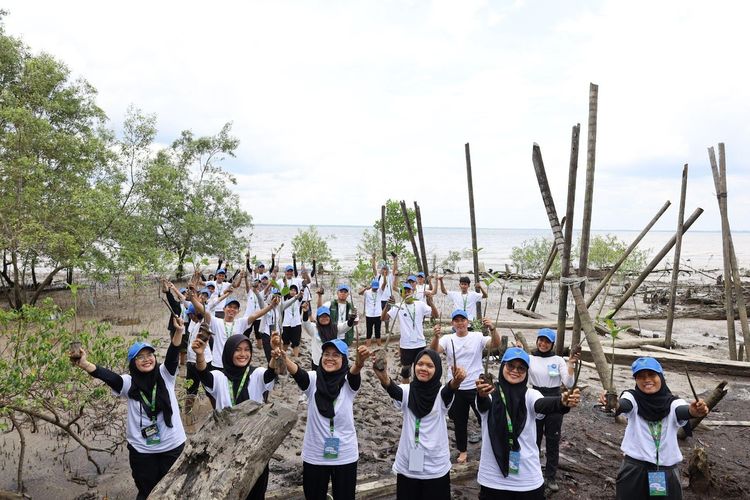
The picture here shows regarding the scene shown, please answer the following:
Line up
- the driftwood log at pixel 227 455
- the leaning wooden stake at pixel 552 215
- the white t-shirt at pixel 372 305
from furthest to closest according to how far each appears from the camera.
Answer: the white t-shirt at pixel 372 305, the leaning wooden stake at pixel 552 215, the driftwood log at pixel 227 455

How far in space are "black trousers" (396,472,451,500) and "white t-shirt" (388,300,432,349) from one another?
4.13 meters

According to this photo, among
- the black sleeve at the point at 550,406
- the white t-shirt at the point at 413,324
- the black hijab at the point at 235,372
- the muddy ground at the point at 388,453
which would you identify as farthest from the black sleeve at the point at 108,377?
the white t-shirt at the point at 413,324

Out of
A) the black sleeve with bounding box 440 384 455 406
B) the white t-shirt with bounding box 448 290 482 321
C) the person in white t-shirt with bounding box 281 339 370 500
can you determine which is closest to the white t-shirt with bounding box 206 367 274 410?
the person in white t-shirt with bounding box 281 339 370 500

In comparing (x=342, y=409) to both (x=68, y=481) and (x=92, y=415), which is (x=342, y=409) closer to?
(x=68, y=481)

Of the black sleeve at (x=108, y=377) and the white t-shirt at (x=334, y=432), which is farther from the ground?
the black sleeve at (x=108, y=377)

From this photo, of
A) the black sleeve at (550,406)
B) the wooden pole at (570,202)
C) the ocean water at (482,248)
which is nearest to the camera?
the black sleeve at (550,406)

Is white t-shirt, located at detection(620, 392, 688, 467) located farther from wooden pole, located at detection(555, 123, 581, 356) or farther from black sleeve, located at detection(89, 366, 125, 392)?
black sleeve, located at detection(89, 366, 125, 392)

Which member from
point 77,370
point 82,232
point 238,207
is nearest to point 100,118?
point 82,232

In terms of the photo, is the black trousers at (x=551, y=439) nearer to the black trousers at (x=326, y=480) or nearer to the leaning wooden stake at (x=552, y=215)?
the leaning wooden stake at (x=552, y=215)

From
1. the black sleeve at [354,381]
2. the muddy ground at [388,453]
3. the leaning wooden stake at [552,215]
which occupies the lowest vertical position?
the muddy ground at [388,453]

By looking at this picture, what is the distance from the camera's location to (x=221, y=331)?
265 inches

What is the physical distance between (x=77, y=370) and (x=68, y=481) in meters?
1.46

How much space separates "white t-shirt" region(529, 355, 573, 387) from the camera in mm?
5324

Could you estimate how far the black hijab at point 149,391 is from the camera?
4.11 m
